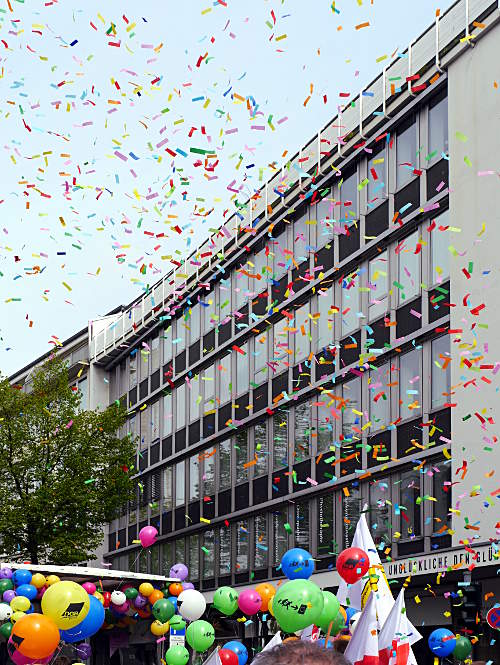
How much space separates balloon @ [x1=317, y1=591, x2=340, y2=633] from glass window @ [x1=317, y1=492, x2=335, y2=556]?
18.3 m

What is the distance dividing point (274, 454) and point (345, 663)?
109 feet

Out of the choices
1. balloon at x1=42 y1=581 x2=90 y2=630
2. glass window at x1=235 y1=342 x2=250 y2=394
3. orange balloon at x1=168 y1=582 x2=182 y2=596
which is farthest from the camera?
glass window at x1=235 y1=342 x2=250 y2=394

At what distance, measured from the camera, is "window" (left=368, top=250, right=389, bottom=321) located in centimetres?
2945

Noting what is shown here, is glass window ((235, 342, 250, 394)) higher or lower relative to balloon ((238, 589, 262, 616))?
higher

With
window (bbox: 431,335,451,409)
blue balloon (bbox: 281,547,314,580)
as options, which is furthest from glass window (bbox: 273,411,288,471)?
blue balloon (bbox: 281,547,314,580)

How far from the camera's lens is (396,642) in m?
9.82

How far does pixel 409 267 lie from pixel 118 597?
13012 millimetres

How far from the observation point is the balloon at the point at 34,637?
13148 millimetres

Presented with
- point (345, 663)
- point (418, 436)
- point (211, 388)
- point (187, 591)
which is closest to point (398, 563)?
point (418, 436)

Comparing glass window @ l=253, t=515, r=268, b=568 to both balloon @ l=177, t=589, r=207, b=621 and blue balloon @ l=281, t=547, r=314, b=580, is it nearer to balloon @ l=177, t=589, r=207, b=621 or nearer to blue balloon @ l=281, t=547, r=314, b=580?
balloon @ l=177, t=589, r=207, b=621

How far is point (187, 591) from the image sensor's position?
19047 mm

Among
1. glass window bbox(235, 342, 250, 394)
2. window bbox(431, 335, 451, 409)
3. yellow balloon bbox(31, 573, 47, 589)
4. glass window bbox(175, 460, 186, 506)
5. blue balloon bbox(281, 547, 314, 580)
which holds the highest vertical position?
glass window bbox(235, 342, 250, 394)

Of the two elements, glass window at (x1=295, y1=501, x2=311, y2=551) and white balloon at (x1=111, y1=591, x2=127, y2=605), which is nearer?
white balloon at (x1=111, y1=591, x2=127, y2=605)

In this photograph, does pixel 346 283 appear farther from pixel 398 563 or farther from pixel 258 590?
pixel 258 590
